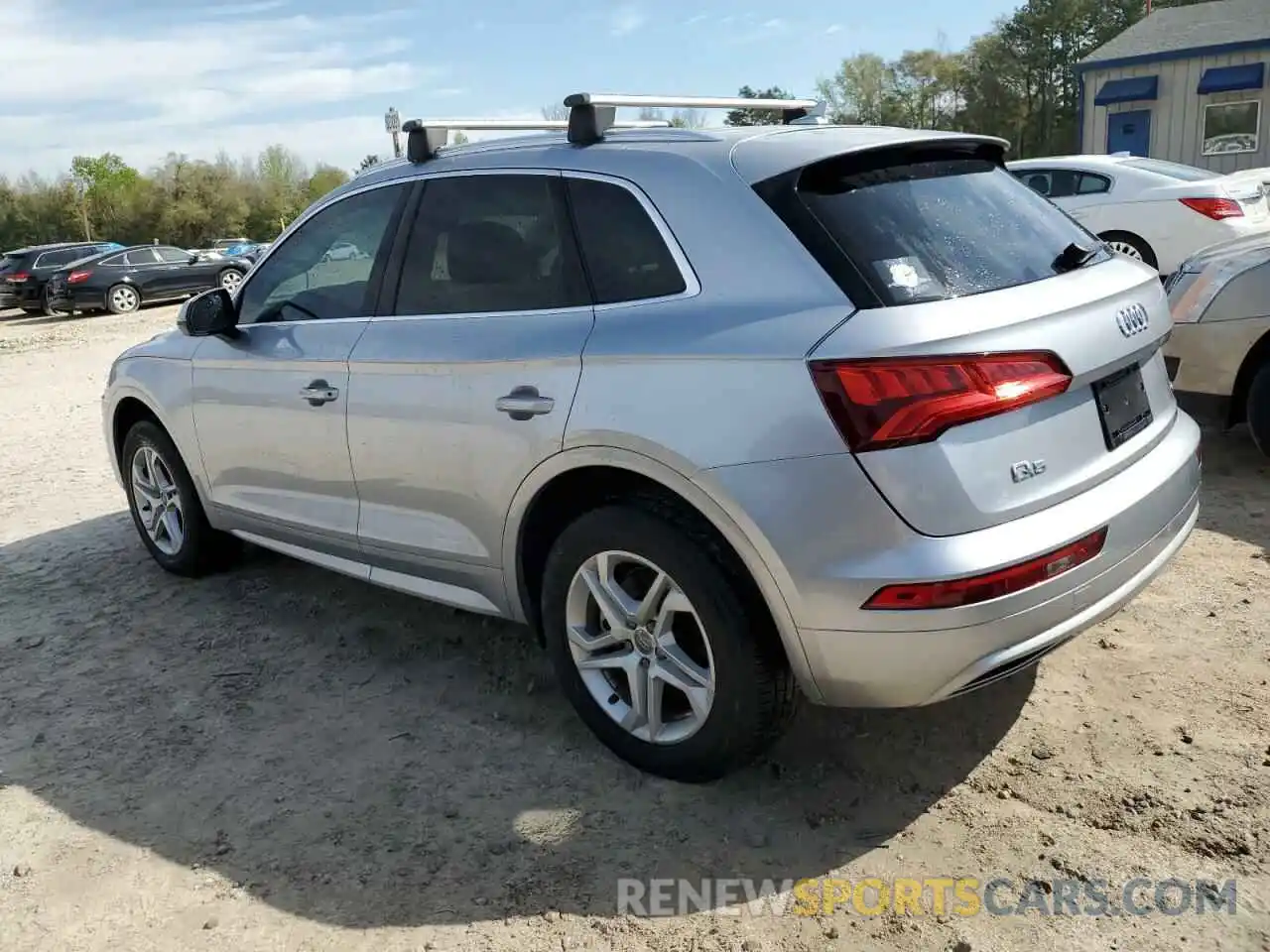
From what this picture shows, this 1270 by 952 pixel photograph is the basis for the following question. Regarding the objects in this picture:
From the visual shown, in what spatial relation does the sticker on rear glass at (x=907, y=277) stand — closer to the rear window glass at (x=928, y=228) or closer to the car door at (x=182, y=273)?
the rear window glass at (x=928, y=228)

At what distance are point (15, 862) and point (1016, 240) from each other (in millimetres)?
3314

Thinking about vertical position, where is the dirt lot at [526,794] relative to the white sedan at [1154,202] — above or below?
A: below

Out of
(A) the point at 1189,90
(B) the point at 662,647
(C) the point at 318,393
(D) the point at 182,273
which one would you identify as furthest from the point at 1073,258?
(A) the point at 1189,90

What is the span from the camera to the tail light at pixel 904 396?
2.47 meters

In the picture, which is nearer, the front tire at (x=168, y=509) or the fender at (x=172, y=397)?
the fender at (x=172, y=397)

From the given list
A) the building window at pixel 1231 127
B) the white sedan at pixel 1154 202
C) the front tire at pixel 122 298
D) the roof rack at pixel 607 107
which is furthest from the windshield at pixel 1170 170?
the front tire at pixel 122 298

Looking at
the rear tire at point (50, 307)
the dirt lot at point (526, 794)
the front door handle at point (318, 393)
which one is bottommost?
the rear tire at point (50, 307)

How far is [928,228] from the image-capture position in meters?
2.83

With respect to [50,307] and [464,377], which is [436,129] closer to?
[464,377]

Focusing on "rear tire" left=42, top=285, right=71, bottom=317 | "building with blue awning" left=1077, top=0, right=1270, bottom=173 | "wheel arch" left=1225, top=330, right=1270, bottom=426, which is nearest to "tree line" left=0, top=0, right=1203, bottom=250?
"building with blue awning" left=1077, top=0, right=1270, bottom=173

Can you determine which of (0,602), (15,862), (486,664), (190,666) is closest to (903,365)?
(486,664)

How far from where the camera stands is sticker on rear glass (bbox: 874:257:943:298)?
8.64ft

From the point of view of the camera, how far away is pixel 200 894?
9.23 ft

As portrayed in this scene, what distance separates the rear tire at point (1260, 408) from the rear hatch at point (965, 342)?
2.50 meters
